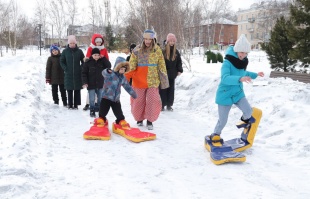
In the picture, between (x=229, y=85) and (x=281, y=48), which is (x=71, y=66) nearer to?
(x=229, y=85)

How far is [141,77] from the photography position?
604 centimetres

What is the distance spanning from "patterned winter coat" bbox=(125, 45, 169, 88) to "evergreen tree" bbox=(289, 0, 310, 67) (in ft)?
20.6

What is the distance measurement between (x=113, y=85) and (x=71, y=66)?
2419 millimetres

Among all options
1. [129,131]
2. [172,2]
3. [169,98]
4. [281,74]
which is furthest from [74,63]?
[172,2]

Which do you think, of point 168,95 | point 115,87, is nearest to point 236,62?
point 115,87

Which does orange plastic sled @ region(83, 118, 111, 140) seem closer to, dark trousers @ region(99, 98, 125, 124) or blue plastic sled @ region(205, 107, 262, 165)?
dark trousers @ region(99, 98, 125, 124)

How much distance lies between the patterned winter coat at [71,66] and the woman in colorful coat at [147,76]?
2.18 metres

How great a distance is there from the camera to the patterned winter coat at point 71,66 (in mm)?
7672

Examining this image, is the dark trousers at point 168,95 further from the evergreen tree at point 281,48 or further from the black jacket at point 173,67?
the evergreen tree at point 281,48

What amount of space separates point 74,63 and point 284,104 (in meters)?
5.00

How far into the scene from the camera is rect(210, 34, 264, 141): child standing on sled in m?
4.33

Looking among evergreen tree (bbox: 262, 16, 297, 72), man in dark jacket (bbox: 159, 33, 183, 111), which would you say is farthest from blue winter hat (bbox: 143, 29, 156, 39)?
evergreen tree (bbox: 262, 16, 297, 72)

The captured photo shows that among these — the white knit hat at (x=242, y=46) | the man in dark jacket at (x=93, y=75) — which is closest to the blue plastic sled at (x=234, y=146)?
the white knit hat at (x=242, y=46)

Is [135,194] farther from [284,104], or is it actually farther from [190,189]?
[284,104]
